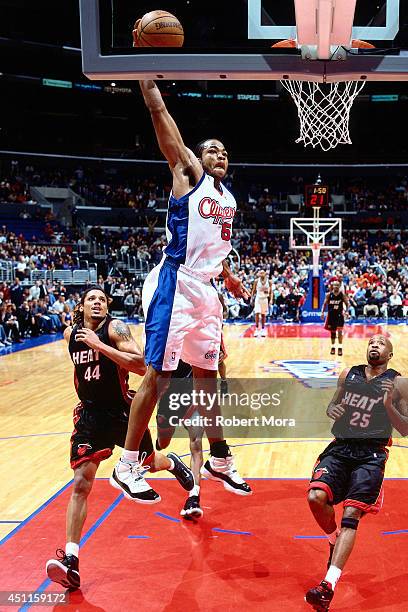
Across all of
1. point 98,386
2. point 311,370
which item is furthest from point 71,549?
point 311,370

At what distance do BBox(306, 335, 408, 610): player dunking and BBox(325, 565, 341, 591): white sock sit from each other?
6 cm

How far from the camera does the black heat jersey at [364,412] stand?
3.84 meters

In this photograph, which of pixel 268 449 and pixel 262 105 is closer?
pixel 268 449

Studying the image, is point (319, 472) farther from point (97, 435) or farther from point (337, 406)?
point (97, 435)

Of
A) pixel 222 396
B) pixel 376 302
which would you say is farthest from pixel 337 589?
pixel 376 302

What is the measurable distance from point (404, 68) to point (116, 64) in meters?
1.67

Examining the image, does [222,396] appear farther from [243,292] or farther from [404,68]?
[404,68]

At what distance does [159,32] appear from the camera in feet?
12.4

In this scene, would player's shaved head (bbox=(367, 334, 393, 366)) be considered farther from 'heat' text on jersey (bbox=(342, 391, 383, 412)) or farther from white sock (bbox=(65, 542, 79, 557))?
white sock (bbox=(65, 542, 79, 557))

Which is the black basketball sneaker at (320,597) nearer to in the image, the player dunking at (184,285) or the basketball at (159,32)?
the player dunking at (184,285)

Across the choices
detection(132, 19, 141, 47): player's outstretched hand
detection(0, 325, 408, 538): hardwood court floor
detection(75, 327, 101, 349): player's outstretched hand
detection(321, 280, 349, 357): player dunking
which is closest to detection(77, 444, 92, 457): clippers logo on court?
detection(75, 327, 101, 349): player's outstretched hand

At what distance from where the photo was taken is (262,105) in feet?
99.1

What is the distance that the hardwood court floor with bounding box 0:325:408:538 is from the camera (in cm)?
541

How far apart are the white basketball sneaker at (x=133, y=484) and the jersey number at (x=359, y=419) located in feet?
4.19
